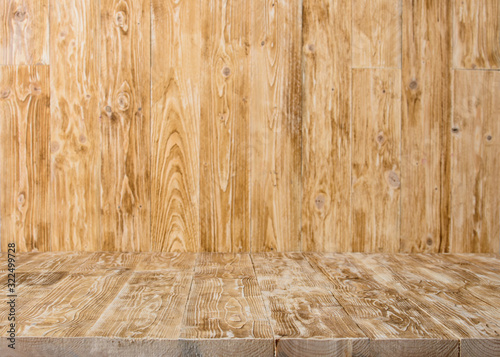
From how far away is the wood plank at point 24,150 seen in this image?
1.51m

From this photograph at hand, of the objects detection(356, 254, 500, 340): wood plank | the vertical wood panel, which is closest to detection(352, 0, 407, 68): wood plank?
the vertical wood panel

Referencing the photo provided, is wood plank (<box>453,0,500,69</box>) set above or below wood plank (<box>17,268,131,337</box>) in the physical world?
above

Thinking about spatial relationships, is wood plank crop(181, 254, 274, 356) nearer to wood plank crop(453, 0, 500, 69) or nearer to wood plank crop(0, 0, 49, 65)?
wood plank crop(0, 0, 49, 65)

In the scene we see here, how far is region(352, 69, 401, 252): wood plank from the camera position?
153cm

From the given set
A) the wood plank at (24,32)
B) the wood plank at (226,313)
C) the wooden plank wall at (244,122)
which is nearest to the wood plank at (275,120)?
the wooden plank wall at (244,122)

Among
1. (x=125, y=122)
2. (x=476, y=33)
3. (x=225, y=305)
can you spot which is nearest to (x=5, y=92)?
(x=125, y=122)

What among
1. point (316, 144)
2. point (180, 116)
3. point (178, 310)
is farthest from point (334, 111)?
point (178, 310)

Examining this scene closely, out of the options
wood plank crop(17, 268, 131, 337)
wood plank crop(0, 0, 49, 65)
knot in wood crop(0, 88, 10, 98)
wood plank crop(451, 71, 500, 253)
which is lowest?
wood plank crop(17, 268, 131, 337)

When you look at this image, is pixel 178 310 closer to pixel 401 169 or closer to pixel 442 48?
pixel 401 169

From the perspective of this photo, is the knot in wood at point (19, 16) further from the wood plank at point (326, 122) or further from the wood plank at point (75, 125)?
the wood plank at point (326, 122)

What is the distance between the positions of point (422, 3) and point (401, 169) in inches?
23.4

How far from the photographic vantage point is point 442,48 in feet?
5.05

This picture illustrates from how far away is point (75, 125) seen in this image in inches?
59.4

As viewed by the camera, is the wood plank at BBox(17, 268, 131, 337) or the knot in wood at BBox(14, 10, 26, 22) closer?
the wood plank at BBox(17, 268, 131, 337)
